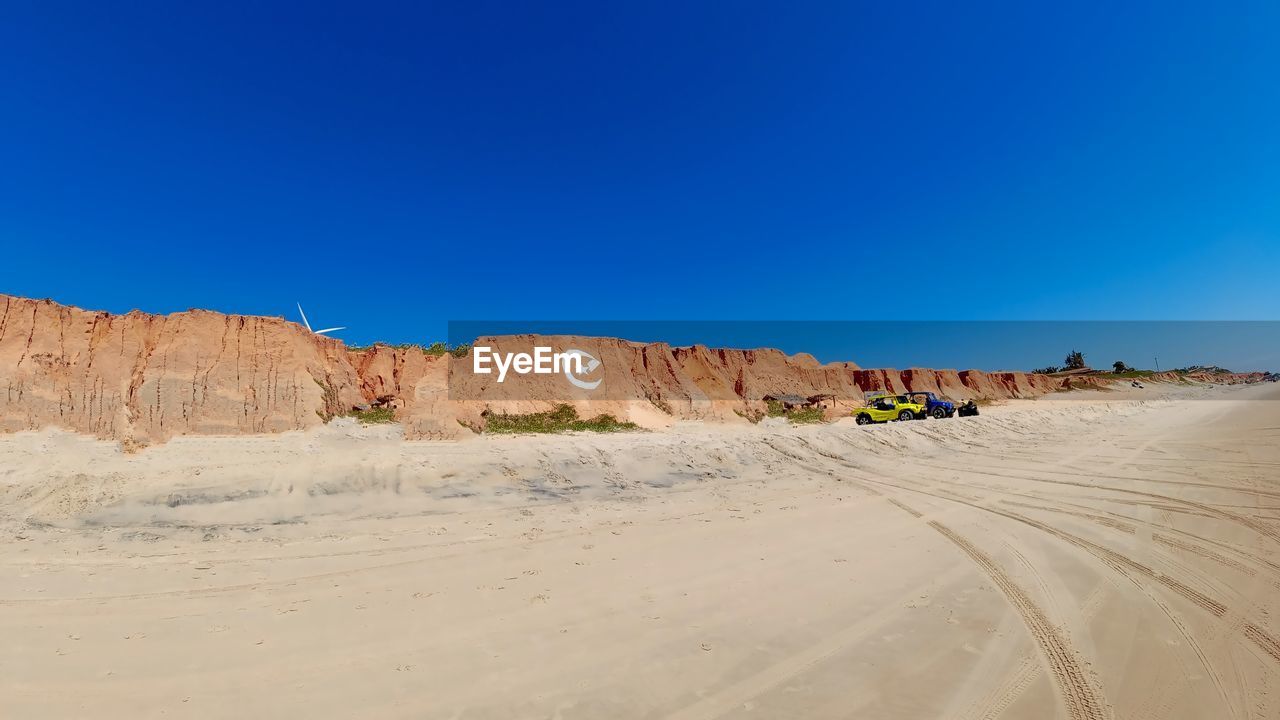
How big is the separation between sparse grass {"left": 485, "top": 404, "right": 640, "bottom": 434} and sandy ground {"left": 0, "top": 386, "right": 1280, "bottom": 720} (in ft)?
32.8

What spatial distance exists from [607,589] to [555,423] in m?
17.6

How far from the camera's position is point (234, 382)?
1552cm

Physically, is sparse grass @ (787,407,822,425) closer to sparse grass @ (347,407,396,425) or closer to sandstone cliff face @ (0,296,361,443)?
sparse grass @ (347,407,396,425)

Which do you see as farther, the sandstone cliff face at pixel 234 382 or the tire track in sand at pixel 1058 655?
the sandstone cliff face at pixel 234 382

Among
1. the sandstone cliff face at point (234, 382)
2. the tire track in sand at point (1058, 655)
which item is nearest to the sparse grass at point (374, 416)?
the sandstone cliff face at point (234, 382)

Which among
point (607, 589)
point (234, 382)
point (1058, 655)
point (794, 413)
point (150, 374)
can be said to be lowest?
point (1058, 655)

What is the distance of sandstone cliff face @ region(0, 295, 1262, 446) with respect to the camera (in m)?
13.1

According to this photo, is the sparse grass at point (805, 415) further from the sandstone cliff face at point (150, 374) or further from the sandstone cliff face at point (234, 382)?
the sandstone cliff face at point (150, 374)

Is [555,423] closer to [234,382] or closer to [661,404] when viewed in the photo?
[661,404]

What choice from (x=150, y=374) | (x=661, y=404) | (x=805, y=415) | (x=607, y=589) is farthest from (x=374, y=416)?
(x=805, y=415)

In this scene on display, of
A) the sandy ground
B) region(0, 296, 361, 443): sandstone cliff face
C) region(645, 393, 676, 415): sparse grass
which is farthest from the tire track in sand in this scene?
region(645, 393, 676, 415): sparse grass

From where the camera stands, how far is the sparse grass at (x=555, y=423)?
2128 centimetres

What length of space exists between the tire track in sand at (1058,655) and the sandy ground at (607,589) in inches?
1.0

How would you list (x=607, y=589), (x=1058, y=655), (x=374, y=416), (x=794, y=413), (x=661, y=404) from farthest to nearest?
(x=794, y=413), (x=661, y=404), (x=374, y=416), (x=607, y=589), (x=1058, y=655)
